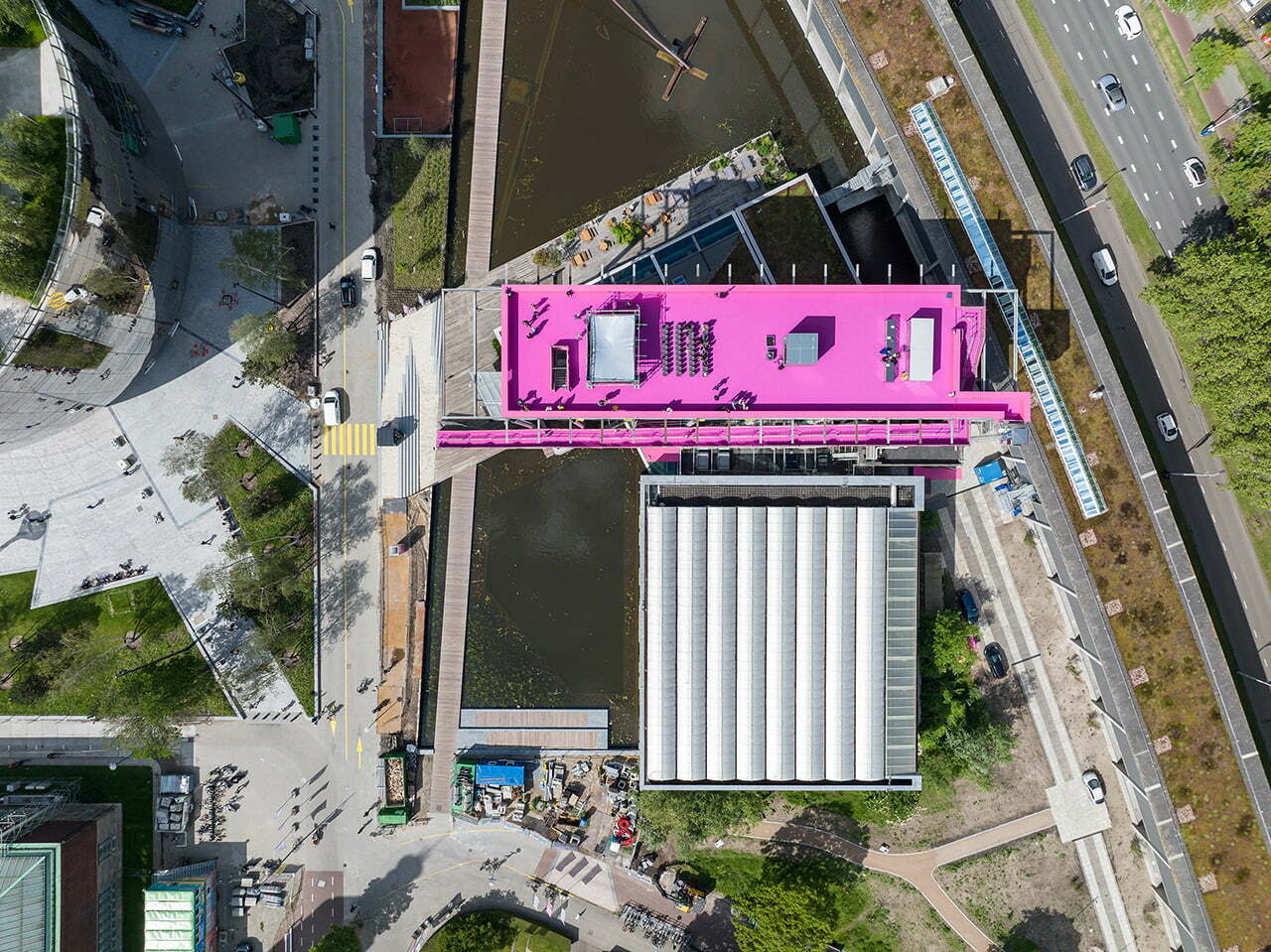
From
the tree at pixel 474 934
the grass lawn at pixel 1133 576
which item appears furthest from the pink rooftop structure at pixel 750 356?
the tree at pixel 474 934

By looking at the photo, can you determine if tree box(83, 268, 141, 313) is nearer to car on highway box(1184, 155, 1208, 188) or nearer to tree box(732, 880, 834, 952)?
tree box(732, 880, 834, 952)

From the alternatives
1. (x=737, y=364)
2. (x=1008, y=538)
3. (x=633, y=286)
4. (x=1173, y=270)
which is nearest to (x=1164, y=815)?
(x=1008, y=538)

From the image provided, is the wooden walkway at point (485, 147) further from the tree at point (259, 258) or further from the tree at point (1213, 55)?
the tree at point (1213, 55)

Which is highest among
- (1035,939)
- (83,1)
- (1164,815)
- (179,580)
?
(83,1)

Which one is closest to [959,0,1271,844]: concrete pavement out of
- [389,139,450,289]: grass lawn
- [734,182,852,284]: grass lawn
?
[734,182,852,284]: grass lawn

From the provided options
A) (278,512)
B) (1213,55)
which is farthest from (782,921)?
(1213,55)

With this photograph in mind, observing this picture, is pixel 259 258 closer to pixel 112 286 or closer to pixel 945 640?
pixel 112 286

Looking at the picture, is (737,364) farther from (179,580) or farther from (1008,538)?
(179,580)
